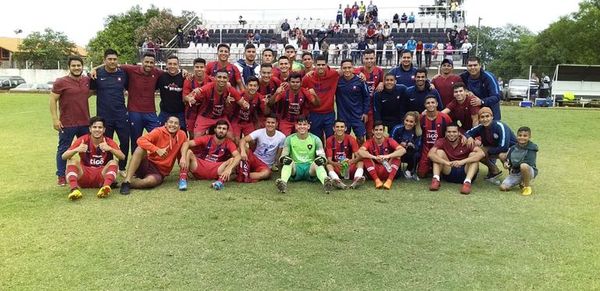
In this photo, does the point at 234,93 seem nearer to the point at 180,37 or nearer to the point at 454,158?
the point at 454,158

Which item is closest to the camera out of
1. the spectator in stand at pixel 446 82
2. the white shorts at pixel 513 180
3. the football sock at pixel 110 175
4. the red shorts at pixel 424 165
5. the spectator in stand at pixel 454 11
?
the football sock at pixel 110 175

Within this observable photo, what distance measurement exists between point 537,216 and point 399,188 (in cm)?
172

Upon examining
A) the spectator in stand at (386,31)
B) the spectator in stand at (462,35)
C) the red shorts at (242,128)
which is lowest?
the red shorts at (242,128)

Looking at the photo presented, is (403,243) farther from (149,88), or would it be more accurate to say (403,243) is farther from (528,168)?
(149,88)

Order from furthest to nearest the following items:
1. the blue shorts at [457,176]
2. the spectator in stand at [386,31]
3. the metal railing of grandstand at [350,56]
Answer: the spectator in stand at [386,31], the metal railing of grandstand at [350,56], the blue shorts at [457,176]

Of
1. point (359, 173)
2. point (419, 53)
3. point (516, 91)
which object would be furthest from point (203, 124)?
point (516, 91)

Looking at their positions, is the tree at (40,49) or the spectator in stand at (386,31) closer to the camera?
the spectator in stand at (386,31)

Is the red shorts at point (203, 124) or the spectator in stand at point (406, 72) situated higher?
the spectator in stand at point (406, 72)

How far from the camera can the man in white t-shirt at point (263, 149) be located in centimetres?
659

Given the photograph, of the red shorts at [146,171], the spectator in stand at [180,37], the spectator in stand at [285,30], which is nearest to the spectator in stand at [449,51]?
the spectator in stand at [285,30]

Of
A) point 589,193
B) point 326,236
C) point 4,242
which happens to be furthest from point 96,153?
point 589,193

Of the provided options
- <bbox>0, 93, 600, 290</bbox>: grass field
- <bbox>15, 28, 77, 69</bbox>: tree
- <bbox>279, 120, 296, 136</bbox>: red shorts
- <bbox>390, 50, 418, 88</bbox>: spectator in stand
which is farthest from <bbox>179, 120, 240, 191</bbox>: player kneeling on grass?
<bbox>15, 28, 77, 69</bbox>: tree

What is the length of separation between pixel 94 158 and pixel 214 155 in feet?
4.90

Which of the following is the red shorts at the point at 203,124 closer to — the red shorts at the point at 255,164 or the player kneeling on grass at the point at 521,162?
the red shorts at the point at 255,164
